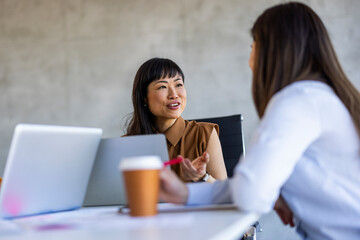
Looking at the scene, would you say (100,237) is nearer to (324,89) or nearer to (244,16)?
(324,89)

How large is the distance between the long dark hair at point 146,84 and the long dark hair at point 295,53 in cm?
111

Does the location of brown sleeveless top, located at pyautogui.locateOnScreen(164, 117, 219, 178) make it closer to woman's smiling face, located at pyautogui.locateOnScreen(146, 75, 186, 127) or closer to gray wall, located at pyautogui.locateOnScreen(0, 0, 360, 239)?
woman's smiling face, located at pyautogui.locateOnScreen(146, 75, 186, 127)

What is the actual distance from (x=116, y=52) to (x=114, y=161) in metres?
2.74

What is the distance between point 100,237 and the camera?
2.38 ft

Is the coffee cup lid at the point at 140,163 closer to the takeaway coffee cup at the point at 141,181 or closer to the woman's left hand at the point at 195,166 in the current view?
the takeaway coffee cup at the point at 141,181

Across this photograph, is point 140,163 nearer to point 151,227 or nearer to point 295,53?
point 151,227

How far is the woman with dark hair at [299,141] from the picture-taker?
0.91m

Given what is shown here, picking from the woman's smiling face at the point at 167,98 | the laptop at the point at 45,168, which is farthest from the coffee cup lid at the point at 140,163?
the woman's smiling face at the point at 167,98

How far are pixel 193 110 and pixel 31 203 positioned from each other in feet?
8.57

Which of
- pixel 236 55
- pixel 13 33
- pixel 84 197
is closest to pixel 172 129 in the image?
pixel 84 197

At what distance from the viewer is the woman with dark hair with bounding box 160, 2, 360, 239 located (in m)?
0.91

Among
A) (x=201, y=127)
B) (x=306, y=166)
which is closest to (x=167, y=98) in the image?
(x=201, y=127)

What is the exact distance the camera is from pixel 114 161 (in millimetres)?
1342

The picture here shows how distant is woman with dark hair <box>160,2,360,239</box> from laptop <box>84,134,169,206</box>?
28 cm
